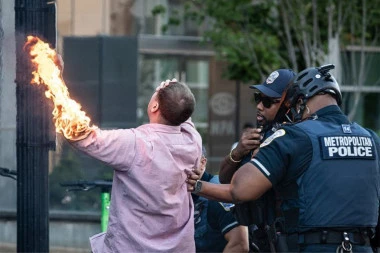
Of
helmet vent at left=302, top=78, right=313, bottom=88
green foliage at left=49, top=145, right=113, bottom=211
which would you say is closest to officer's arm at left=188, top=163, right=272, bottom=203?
helmet vent at left=302, top=78, right=313, bottom=88

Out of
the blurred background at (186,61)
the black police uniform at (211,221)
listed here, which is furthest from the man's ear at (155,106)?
the black police uniform at (211,221)

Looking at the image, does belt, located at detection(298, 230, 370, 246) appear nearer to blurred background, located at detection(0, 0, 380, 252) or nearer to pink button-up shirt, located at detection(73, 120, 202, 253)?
pink button-up shirt, located at detection(73, 120, 202, 253)

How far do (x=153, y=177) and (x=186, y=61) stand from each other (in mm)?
15137

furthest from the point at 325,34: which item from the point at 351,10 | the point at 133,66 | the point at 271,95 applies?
the point at 271,95

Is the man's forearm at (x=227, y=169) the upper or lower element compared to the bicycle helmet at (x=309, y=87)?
lower

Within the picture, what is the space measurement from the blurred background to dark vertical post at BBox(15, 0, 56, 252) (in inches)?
26.7

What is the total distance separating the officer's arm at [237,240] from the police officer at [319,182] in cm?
191

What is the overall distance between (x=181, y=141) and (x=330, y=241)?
1.03 metres

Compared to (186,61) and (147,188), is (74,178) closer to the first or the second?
(147,188)

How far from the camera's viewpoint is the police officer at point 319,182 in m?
4.82

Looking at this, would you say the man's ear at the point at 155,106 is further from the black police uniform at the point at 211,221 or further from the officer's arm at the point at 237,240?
the officer's arm at the point at 237,240

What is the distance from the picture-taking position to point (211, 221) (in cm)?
695

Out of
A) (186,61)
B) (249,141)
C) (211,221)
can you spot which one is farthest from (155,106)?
(186,61)

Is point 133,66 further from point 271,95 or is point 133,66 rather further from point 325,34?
point 271,95
